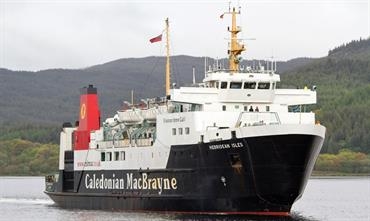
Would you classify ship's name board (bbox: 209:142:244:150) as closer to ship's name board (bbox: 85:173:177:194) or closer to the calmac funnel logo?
ship's name board (bbox: 85:173:177:194)

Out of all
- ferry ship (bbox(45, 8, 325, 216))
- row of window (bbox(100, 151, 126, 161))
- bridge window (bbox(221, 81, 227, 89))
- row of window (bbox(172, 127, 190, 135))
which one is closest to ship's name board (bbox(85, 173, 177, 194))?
ferry ship (bbox(45, 8, 325, 216))

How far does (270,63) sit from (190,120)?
19.3 ft

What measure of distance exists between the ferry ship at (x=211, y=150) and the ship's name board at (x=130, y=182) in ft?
0.17

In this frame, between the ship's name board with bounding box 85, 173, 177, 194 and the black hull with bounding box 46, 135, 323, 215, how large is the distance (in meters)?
0.10

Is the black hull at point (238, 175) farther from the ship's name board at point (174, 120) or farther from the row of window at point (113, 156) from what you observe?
the row of window at point (113, 156)

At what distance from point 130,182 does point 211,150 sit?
7.24 meters

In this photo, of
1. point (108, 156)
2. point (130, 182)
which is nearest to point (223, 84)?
point (130, 182)

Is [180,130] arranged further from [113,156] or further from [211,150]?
[113,156]

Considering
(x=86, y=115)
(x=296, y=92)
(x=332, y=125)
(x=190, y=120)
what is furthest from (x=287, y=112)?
(x=332, y=125)

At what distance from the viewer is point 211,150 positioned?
4175 cm

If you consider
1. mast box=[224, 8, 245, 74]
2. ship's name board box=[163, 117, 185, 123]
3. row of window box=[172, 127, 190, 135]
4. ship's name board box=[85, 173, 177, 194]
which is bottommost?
ship's name board box=[85, 173, 177, 194]

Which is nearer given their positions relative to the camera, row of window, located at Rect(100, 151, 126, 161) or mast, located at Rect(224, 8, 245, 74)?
mast, located at Rect(224, 8, 245, 74)

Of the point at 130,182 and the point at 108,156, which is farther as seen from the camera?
the point at 108,156

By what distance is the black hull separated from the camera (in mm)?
40375
